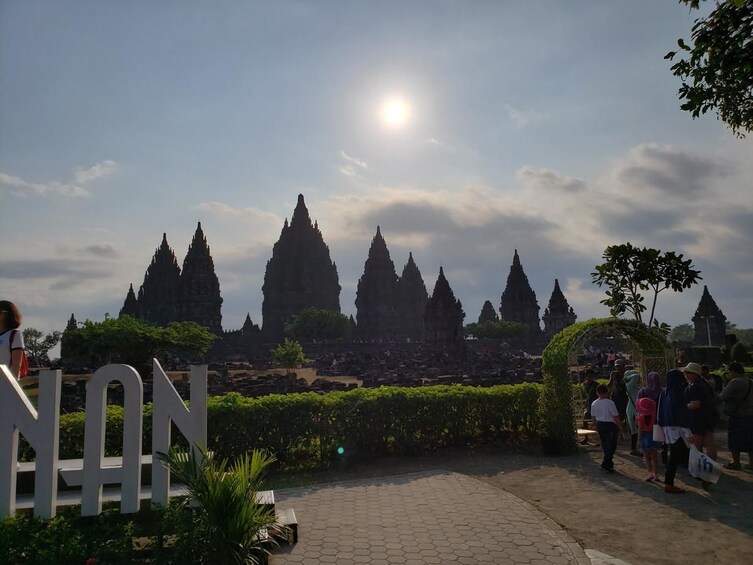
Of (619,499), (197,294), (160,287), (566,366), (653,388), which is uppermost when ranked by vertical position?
(160,287)

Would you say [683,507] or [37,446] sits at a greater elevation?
[37,446]

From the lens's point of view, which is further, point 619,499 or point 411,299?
point 411,299

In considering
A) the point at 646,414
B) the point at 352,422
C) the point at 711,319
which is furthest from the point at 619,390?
the point at 711,319

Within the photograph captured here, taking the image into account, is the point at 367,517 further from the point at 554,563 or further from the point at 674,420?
the point at 674,420

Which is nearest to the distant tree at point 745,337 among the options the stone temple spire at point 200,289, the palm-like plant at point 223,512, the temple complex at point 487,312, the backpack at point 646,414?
the temple complex at point 487,312

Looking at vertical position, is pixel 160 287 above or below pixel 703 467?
above

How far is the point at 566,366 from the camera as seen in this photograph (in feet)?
30.9

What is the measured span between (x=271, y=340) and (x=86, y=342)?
1523 inches

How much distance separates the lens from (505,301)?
72.9 m

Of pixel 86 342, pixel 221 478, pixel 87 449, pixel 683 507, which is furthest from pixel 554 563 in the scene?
pixel 86 342

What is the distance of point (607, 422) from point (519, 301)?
218ft

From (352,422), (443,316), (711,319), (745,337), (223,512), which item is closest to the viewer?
(223,512)

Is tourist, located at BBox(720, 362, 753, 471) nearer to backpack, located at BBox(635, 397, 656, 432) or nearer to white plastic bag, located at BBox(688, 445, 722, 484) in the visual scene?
backpack, located at BBox(635, 397, 656, 432)

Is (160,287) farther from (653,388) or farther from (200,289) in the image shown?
(653,388)
